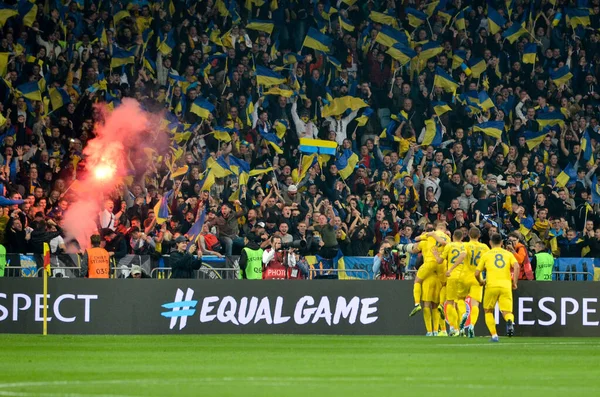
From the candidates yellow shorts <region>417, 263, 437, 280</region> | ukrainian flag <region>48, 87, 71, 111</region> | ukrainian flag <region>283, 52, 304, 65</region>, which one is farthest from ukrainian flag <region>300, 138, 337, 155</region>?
yellow shorts <region>417, 263, 437, 280</region>

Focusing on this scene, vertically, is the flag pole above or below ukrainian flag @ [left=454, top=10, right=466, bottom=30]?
below

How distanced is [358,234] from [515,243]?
134 inches

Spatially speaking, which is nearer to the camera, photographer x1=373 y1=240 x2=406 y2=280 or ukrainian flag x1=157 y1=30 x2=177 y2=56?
photographer x1=373 y1=240 x2=406 y2=280

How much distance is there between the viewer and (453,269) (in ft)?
70.0

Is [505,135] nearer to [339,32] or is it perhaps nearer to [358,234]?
[339,32]

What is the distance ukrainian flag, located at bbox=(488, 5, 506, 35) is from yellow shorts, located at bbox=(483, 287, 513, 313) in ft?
47.0

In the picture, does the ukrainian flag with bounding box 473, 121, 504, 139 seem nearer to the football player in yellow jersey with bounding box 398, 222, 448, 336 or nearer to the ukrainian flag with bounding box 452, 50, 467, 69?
the ukrainian flag with bounding box 452, 50, 467, 69

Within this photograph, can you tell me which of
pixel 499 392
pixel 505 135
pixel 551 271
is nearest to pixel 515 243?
pixel 551 271

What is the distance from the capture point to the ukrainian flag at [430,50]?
1278 inches

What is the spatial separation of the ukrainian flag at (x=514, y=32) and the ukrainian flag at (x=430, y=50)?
226cm

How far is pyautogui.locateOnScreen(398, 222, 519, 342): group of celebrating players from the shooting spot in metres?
20.7

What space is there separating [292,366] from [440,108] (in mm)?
18140

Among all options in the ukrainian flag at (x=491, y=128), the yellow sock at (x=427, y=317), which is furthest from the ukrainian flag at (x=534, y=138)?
the yellow sock at (x=427, y=317)

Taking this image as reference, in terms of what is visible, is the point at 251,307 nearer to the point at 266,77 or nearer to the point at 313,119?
the point at 313,119
